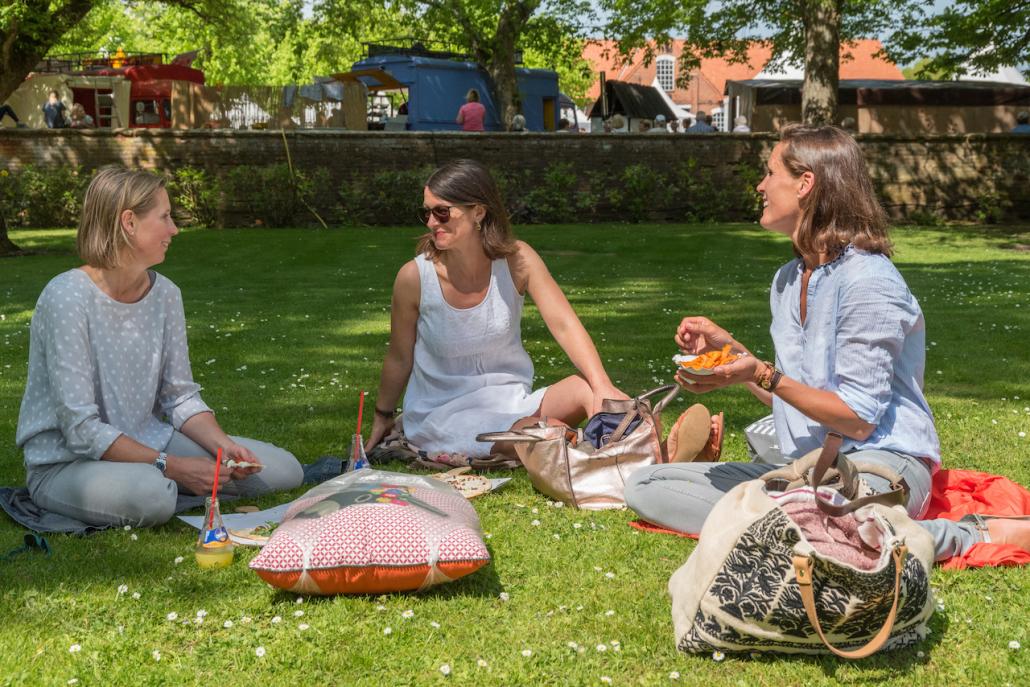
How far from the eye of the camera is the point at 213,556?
4105 mm

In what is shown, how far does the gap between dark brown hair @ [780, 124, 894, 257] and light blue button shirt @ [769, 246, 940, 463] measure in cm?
6

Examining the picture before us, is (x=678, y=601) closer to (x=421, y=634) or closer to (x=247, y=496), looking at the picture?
(x=421, y=634)

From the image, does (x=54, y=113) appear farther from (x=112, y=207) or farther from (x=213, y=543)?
(x=213, y=543)

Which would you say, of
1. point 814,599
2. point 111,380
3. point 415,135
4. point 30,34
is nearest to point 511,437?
point 111,380

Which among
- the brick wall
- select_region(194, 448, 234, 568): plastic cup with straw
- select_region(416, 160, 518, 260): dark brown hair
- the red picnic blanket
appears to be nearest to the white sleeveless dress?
select_region(416, 160, 518, 260): dark brown hair

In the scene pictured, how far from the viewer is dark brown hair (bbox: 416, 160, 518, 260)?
17.6 feet

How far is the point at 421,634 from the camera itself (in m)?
3.53

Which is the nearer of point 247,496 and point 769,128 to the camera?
point 247,496

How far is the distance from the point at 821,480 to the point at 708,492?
0.99 m

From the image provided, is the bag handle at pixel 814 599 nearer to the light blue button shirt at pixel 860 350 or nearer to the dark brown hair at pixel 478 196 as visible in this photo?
the light blue button shirt at pixel 860 350

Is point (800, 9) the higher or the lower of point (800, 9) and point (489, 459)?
the higher

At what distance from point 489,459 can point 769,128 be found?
110 ft

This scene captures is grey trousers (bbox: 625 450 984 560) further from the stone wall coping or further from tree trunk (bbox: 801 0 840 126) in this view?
tree trunk (bbox: 801 0 840 126)

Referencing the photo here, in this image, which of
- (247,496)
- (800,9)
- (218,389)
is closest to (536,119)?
(800,9)
